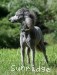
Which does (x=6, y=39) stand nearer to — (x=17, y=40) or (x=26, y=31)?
(x=17, y=40)

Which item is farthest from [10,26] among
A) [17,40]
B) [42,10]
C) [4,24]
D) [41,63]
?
[41,63]

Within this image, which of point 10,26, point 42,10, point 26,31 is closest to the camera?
point 26,31

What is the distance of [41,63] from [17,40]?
1398 cm

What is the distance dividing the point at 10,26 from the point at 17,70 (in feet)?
61.5

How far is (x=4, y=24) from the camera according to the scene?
28125 millimetres

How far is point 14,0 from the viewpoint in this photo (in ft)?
115

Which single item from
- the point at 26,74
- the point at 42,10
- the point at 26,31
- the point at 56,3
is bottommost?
the point at 42,10

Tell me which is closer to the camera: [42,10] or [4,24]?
[4,24]

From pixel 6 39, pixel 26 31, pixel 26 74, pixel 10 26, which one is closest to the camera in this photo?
pixel 26 74

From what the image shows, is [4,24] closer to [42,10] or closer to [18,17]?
[42,10]

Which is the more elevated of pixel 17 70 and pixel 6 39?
pixel 17 70

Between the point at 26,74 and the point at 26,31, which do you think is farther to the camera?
the point at 26,31

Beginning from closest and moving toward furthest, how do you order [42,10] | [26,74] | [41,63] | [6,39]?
[26,74], [41,63], [6,39], [42,10]

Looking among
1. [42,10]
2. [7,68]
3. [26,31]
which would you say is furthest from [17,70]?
[42,10]
